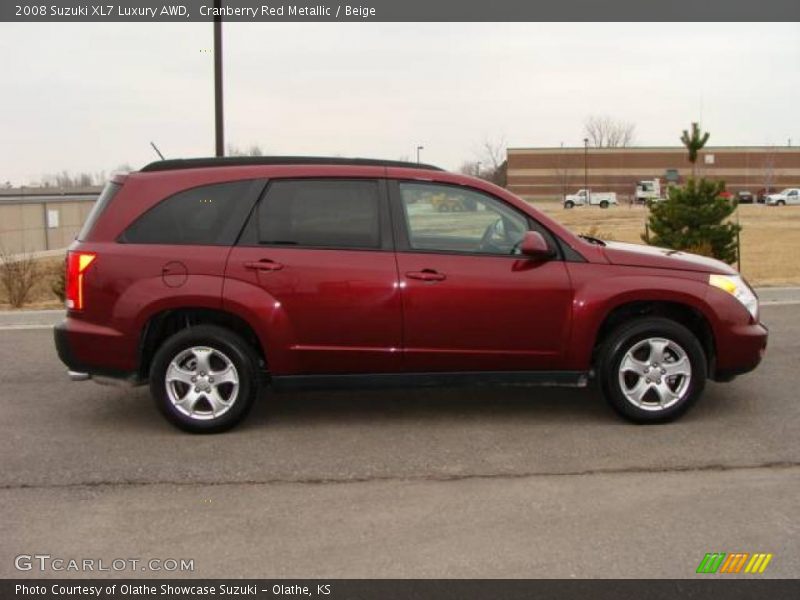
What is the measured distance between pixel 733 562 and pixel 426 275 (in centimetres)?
246

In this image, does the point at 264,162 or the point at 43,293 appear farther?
the point at 43,293

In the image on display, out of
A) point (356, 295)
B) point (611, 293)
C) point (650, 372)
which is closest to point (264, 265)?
point (356, 295)

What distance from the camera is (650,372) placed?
5.06 metres

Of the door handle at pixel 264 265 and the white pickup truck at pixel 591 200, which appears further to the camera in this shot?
the white pickup truck at pixel 591 200

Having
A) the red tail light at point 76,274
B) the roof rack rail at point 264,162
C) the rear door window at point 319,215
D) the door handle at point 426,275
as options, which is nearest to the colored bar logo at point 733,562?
the door handle at point 426,275

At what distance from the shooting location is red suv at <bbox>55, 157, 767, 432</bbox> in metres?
4.89

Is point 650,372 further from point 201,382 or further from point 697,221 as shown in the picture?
point 697,221

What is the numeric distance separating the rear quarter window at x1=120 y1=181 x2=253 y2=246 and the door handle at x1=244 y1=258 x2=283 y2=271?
0.21 meters

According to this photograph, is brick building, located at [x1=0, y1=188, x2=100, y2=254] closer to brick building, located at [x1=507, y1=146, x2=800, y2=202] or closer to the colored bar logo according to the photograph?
the colored bar logo

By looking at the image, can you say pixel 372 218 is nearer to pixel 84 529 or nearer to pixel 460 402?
pixel 460 402

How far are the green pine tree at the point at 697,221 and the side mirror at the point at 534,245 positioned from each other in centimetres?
922

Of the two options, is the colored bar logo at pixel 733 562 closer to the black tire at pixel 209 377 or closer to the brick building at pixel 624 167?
the black tire at pixel 209 377

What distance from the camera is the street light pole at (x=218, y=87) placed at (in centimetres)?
1424

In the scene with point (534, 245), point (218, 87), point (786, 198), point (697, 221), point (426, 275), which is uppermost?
point (786, 198)
